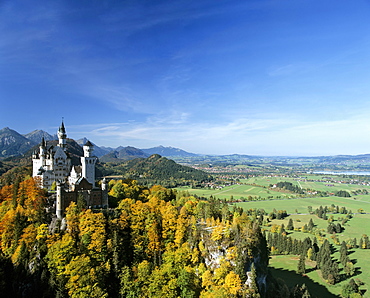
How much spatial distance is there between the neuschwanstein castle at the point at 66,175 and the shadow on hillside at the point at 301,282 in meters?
56.7

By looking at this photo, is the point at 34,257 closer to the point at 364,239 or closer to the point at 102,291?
the point at 102,291

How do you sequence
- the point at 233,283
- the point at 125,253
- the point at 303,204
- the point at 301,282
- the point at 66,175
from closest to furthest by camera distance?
the point at 233,283 → the point at 125,253 → the point at 66,175 → the point at 301,282 → the point at 303,204

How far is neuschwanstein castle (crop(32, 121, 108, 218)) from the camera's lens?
51.6m

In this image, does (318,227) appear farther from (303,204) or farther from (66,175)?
(66,175)

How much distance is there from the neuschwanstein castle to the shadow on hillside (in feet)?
186

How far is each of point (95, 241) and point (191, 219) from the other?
743 inches

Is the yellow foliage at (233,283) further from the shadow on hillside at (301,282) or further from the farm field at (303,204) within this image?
the farm field at (303,204)

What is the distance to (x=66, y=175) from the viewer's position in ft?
215

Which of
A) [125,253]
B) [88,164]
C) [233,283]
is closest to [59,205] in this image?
[88,164]

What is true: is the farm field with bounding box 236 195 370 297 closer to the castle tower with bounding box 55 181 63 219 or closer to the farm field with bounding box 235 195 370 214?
the farm field with bounding box 235 195 370 214

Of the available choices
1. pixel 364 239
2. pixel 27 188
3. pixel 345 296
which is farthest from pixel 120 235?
pixel 364 239

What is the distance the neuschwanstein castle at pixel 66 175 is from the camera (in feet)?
169

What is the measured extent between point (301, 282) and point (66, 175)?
7317cm

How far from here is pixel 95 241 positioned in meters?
45.5
